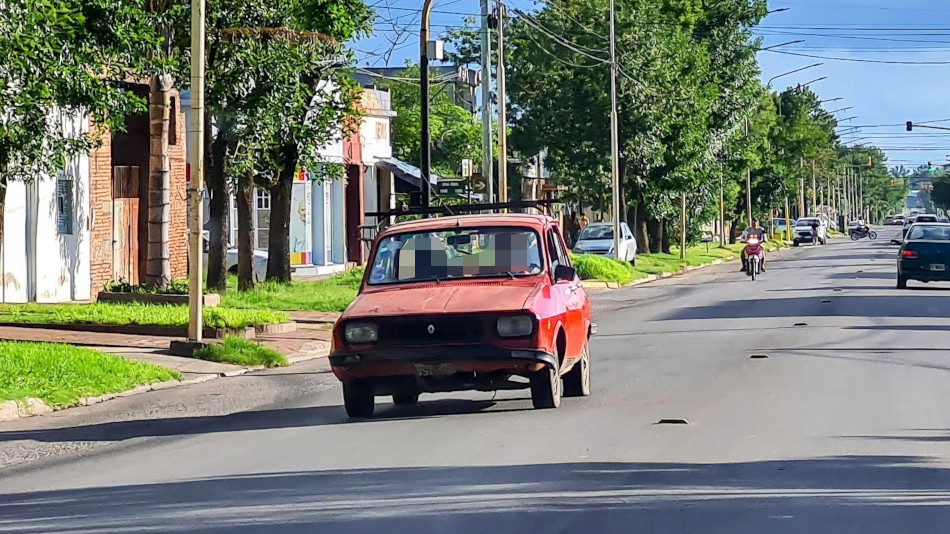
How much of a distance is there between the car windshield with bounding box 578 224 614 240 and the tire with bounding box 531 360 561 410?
38030 millimetres

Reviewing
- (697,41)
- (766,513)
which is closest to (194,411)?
(766,513)

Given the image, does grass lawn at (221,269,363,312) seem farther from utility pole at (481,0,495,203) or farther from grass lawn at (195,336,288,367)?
grass lawn at (195,336,288,367)

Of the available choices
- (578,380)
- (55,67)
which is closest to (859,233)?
(55,67)

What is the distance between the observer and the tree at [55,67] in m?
17.2

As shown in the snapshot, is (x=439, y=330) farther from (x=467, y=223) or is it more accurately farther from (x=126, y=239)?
(x=126, y=239)

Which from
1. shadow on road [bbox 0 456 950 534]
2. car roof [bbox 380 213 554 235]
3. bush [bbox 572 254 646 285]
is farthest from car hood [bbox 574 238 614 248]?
shadow on road [bbox 0 456 950 534]

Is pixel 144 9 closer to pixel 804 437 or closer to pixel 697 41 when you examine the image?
pixel 804 437

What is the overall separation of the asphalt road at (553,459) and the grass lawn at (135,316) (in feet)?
12.7

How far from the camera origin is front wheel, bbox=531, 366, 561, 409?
12.7 m

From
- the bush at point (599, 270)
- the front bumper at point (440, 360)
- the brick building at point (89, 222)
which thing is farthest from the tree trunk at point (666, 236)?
the front bumper at point (440, 360)

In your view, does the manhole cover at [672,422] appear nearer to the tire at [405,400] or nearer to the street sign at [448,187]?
the tire at [405,400]

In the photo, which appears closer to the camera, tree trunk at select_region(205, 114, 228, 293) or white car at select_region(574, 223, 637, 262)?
tree trunk at select_region(205, 114, 228, 293)

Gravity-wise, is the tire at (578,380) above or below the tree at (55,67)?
below

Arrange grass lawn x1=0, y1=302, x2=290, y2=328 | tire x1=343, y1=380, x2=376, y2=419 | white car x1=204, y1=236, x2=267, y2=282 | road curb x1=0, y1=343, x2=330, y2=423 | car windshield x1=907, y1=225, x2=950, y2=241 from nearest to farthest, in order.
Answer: tire x1=343, y1=380, x2=376, y2=419 → road curb x1=0, y1=343, x2=330, y2=423 → grass lawn x1=0, y1=302, x2=290, y2=328 → car windshield x1=907, y1=225, x2=950, y2=241 → white car x1=204, y1=236, x2=267, y2=282
